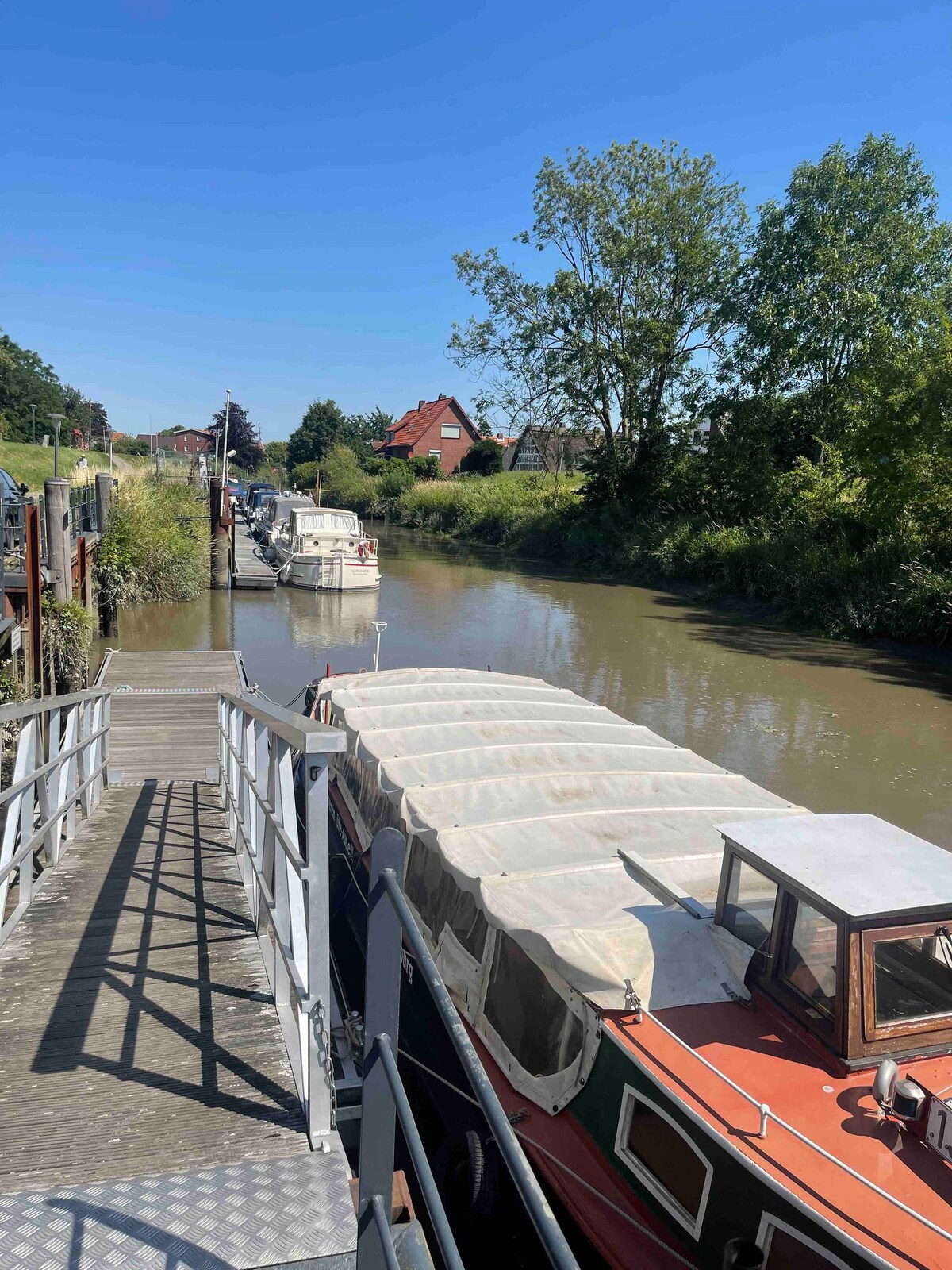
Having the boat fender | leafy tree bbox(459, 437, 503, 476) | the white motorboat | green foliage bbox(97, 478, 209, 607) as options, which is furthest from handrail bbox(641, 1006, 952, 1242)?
leafy tree bbox(459, 437, 503, 476)

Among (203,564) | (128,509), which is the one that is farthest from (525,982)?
(203,564)

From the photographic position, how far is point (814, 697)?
707 inches

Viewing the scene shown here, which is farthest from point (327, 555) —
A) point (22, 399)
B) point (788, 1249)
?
point (22, 399)

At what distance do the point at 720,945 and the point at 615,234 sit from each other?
3373 cm

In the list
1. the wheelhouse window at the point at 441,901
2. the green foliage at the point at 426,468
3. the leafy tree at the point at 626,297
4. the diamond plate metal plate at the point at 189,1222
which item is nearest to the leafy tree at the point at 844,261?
the leafy tree at the point at 626,297

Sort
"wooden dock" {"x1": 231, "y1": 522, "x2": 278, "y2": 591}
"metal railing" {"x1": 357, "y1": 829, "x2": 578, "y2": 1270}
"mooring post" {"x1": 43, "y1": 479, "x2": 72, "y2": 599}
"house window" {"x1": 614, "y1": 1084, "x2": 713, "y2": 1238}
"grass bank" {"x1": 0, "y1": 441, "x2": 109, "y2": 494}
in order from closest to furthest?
"metal railing" {"x1": 357, "y1": 829, "x2": 578, "y2": 1270} → "house window" {"x1": 614, "y1": 1084, "x2": 713, "y2": 1238} → "mooring post" {"x1": 43, "y1": 479, "x2": 72, "y2": 599} → "wooden dock" {"x1": 231, "y1": 522, "x2": 278, "y2": 591} → "grass bank" {"x1": 0, "y1": 441, "x2": 109, "y2": 494}

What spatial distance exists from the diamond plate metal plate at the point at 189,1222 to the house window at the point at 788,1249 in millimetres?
1793

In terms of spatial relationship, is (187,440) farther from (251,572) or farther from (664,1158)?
(664,1158)

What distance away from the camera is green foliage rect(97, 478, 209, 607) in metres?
20.8

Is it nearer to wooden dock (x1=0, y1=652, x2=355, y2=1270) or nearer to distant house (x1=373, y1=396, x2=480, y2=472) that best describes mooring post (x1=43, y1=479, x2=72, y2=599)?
wooden dock (x1=0, y1=652, x2=355, y2=1270)

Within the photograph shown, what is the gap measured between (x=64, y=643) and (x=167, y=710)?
256cm

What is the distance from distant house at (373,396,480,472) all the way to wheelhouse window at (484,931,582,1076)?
6985 centimetres

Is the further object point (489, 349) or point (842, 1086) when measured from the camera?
point (489, 349)

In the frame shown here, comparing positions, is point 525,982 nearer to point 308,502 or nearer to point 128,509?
point 128,509
